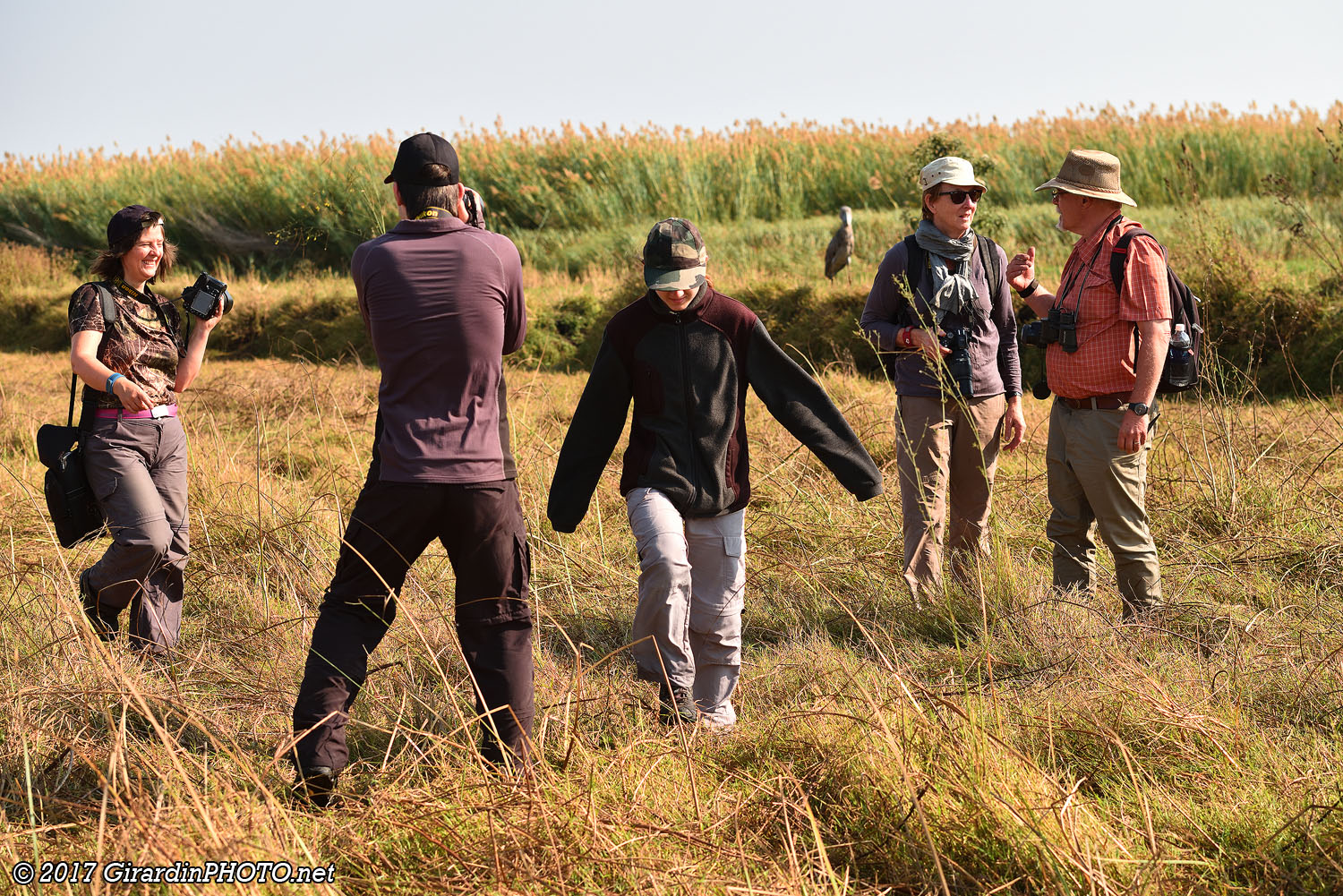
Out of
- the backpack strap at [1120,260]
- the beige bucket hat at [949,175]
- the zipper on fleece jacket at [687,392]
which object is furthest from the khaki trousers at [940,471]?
the zipper on fleece jacket at [687,392]

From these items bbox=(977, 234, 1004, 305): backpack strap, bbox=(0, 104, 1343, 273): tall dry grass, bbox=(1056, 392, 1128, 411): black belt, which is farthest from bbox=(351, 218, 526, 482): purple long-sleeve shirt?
bbox=(0, 104, 1343, 273): tall dry grass

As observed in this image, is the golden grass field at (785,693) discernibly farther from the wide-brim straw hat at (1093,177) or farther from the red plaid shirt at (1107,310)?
the wide-brim straw hat at (1093,177)

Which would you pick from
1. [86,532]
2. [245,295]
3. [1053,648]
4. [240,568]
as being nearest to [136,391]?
[86,532]

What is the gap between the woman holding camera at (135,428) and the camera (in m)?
4.14

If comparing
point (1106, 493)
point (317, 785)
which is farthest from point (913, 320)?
point (317, 785)

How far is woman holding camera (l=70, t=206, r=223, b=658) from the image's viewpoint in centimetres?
414

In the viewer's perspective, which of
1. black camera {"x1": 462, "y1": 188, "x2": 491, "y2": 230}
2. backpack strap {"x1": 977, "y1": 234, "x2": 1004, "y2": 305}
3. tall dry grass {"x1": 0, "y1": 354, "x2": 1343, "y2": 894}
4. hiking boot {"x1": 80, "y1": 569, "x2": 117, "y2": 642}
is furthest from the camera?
backpack strap {"x1": 977, "y1": 234, "x2": 1004, "y2": 305}

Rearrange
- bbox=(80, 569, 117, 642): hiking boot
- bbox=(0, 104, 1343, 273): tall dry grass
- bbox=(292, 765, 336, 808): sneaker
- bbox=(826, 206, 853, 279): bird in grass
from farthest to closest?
bbox=(0, 104, 1343, 273): tall dry grass < bbox=(826, 206, 853, 279): bird in grass < bbox=(80, 569, 117, 642): hiking boot < bbox=(292, 765, 336, 808): sneaker

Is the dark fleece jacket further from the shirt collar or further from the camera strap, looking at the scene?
the camera strap

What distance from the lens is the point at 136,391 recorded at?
4078mm

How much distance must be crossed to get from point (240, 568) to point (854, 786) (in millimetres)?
3502

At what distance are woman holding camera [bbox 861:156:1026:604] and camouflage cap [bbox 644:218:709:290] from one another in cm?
135

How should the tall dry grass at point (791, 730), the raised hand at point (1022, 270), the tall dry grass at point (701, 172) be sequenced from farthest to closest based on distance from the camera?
the tall dry grass at point (701, 172)
the raised hand at point (1022, 270)
the tall dry grass at point (791, 730)

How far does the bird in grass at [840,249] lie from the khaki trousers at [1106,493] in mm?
6415
